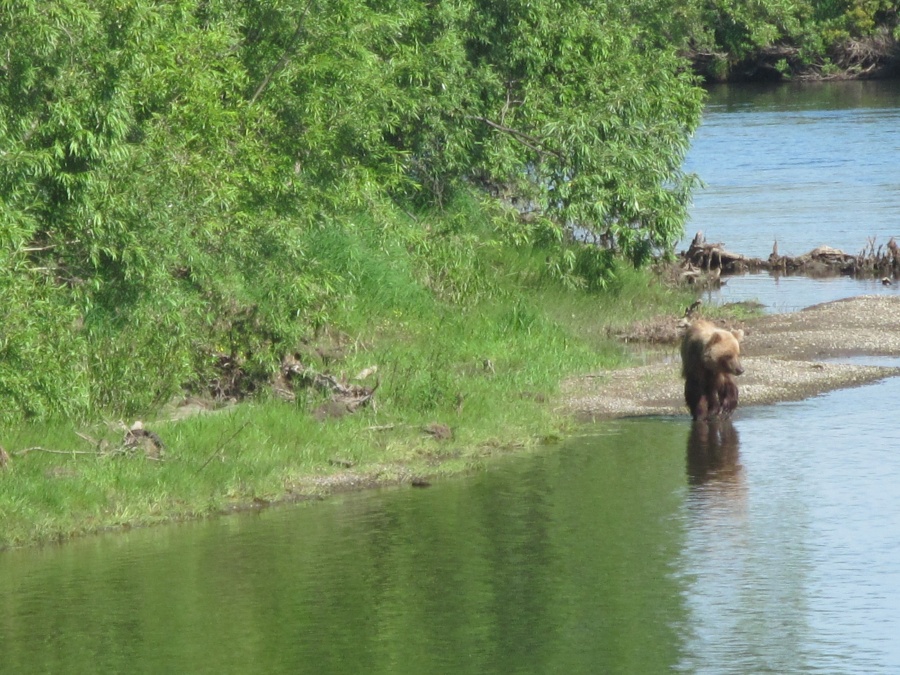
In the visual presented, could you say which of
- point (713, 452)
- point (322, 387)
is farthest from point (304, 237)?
point (713, 452)

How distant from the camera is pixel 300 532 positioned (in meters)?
14.9

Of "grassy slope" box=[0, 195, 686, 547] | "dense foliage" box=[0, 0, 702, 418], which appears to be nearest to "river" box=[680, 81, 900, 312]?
"dense foliage" box=[0, 0, 702, 418]

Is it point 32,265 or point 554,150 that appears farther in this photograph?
point 554,150

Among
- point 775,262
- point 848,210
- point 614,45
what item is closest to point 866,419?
point 614,45

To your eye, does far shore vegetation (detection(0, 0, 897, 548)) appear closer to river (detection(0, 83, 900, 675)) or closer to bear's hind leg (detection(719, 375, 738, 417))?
river (detection(0, 83, 900, 675))

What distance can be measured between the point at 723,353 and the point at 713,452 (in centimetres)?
158

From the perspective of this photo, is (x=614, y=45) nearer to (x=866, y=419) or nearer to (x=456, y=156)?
(x=456, y=156)

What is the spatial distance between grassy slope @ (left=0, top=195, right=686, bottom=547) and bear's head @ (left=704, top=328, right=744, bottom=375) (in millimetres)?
1842

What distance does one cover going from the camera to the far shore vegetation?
15.0m

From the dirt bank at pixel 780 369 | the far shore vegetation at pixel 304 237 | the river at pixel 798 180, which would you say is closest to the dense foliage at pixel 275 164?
the far shore vegetation at pixel 304 237

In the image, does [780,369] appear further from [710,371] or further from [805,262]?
[805,262]

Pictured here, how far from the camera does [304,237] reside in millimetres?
20094

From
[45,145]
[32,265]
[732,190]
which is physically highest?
[45,145]

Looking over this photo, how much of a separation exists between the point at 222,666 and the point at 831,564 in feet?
17.5
